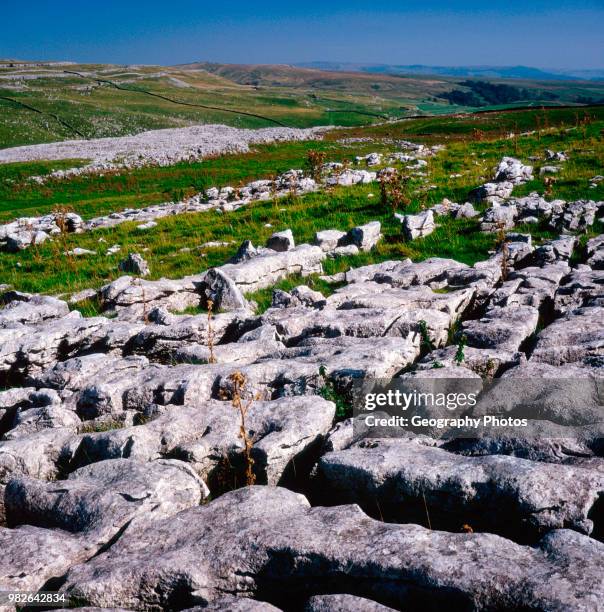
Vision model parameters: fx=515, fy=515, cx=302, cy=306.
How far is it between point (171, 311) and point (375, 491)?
10.4 m

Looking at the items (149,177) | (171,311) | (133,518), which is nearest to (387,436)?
(133,518)

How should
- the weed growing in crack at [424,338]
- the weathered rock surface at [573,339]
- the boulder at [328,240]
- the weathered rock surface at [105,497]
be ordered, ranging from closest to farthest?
the weathered rock surface at [105,497]
the weathered rock surface at [573,339]
the weed growing in crack at [424,338]
the boulder at [328,240]

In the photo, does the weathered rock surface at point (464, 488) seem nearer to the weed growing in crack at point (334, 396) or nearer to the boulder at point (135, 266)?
the weed growing in crack at point (334, 396)

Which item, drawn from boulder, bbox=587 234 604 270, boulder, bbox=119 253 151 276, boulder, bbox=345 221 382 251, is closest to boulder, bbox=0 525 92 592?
boulder, bbox=587 234 604 270

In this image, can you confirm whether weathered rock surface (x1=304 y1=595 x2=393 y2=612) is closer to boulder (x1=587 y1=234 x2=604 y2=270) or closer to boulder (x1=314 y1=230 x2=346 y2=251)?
boulder (x1=587 y1=234 x2=604 y2=270)

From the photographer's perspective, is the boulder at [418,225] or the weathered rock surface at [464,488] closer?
the weathered rock surface at [464,488]

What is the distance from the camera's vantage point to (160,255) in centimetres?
2228

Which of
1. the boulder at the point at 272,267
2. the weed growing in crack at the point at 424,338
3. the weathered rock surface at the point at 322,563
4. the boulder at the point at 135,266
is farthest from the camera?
the boulder at the point at 135,266

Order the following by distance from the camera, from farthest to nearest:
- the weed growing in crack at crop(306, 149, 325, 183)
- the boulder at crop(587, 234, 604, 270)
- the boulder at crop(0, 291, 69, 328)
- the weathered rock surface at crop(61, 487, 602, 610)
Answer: the weed growing in crack at crop(306, 149, 325, 183) < the boulder at crop(0, 291, 69, 328) < the boulder at crop(587, 234, 604, 270) < the weathered rock surface at crop(61, 487, 602, 610)

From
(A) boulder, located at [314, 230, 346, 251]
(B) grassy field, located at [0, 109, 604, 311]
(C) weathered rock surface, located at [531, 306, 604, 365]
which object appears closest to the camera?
(C) weathered rock surface, located at [531, 306, 604, 365]

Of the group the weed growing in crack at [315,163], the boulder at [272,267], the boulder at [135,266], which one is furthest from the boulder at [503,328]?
the weed growing in crack at [315,163]

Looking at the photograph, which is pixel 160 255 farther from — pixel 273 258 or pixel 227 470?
pixel 227 470

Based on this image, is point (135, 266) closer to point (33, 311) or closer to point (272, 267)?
point (33, 311)

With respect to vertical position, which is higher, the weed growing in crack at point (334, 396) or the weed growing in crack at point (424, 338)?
the weed growing in crack at point (424, 338)
